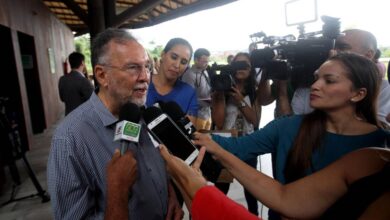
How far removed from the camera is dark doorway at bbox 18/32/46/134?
5.92 meters

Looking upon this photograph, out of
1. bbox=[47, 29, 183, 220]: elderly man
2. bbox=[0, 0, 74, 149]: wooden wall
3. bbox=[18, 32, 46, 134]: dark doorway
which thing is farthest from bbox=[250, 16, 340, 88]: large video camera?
bbox=[18, 32, 46, 134]: dark doorway

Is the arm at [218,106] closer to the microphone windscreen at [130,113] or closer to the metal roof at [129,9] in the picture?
Result: the microphone windscreen at [130,113]

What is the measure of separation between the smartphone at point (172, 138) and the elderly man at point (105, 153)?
0.39 feet

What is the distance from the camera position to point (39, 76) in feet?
20.3

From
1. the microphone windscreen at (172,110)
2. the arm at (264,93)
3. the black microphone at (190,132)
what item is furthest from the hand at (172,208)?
the arm at (264,93)

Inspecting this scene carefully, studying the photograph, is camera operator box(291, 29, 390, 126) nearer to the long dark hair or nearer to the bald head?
the bald head

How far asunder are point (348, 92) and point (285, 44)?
71cm

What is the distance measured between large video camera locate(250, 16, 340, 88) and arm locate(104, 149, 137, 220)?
4.08 feet

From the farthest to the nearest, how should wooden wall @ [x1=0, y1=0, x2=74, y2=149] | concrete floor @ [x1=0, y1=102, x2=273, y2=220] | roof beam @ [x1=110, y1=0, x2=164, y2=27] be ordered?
roof beam @ [x1=110, y1=0, x2=164, y2=27] < wooden wall @ [x1=0, y1=0, x2=74, y2=149] < concrete floor @ [x1=0, y1=102, x2=273, y2=220]

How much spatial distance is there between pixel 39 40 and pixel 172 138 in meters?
6.71

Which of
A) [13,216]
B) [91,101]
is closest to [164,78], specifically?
[91,101]

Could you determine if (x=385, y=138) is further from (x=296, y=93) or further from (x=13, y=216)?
(x=13, y=216)

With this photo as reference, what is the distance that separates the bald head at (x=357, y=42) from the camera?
1.82 meters

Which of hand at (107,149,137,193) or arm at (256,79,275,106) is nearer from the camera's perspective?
hand at (107,149,137,193)
